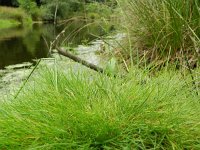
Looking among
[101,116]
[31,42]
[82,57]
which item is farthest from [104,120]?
[31,42]

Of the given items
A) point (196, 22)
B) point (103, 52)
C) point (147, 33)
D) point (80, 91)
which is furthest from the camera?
point (103, 52)

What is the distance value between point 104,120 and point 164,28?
160cm

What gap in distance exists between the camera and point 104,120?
1.32 metres

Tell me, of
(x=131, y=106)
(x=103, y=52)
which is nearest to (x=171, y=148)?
(x=131, y=106)

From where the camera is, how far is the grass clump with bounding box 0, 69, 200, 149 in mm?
1295

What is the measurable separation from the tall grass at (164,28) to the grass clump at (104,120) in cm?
104

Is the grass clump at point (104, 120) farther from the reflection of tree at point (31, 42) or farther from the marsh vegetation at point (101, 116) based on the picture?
the reflection of tree at point (31, 42)

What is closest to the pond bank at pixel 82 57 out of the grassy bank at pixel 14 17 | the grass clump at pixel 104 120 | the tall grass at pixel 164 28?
the tall grass at pixel 164 28

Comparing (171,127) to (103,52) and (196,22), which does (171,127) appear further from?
(103,52)

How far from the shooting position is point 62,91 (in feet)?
5.20

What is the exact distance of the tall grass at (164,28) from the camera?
2615 mm

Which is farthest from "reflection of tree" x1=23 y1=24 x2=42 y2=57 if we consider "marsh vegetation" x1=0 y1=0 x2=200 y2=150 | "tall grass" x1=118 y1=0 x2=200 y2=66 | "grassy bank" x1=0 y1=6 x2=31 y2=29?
"grassy bank" x1=0 y1=6 x2=31 y2=29

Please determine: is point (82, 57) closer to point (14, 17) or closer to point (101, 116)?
point (101, 116)

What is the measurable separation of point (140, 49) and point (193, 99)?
1.41m
